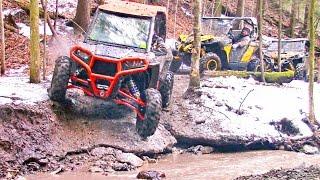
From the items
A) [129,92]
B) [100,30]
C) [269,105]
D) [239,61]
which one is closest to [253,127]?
[269,105]

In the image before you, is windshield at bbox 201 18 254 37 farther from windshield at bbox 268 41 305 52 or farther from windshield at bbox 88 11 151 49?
windshield at bbox 88 11 151 49

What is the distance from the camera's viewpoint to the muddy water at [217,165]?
9.34m

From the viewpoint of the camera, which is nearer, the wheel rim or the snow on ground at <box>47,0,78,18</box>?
the wheel rim

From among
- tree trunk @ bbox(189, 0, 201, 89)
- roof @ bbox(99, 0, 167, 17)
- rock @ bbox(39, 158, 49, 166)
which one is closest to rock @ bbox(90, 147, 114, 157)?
rock @ bbox(39, 158, 49, 166)

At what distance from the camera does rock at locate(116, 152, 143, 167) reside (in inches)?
390

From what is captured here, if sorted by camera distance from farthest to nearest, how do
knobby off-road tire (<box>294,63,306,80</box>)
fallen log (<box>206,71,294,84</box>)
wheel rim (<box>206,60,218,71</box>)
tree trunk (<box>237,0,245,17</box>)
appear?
tree trunk (<box>237,0,245,17</box>) → knobby off-road tire (<box>294,63,306,80</box>) → wheel rim (<box>206,60,218,71</box>) → fallen log (<box>206,71,294,84</box>)

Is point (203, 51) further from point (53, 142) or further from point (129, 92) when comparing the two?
point (53, 142)

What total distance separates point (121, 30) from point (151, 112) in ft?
6.92

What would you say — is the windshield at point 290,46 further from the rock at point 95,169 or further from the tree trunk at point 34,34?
the rock at point 95,169

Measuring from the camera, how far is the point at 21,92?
10867mm

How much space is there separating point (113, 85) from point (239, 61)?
9029 mm

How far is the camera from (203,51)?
57.7 ft

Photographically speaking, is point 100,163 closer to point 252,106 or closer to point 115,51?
point 115,51

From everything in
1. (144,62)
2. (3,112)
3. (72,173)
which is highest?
(144,62)
